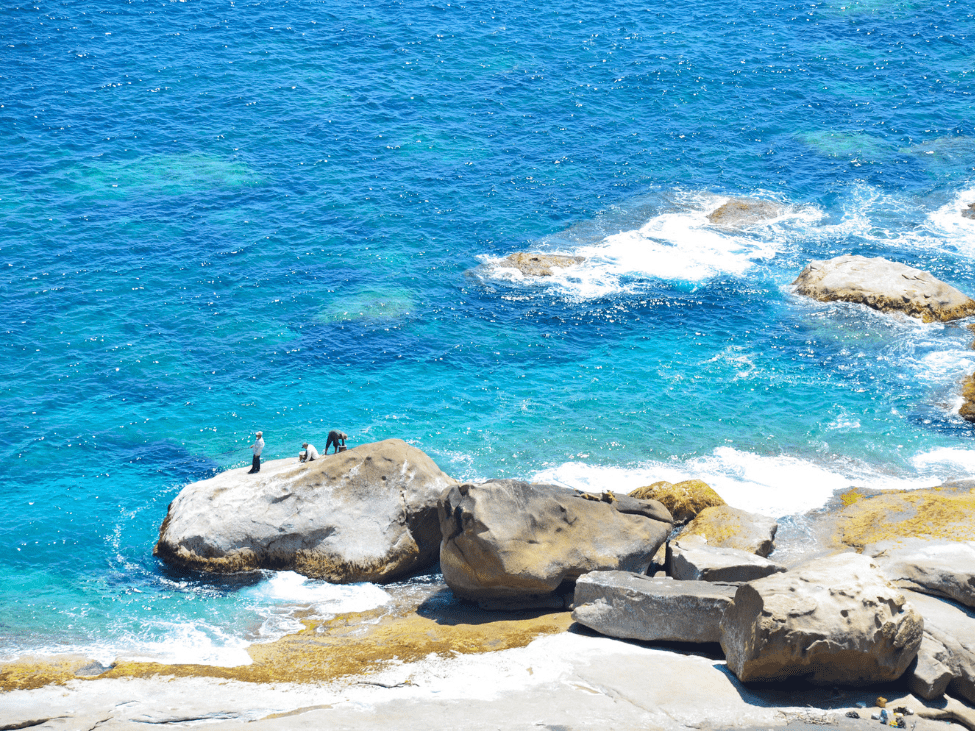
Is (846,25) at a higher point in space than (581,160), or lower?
higher

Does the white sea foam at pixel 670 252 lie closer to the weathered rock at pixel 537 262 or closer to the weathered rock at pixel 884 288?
the weathered rock at pixel 537 262

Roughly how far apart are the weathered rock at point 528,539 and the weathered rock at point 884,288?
25.4m

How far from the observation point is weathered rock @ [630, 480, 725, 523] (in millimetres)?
38562

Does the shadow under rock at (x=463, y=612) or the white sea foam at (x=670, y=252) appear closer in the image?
the shadow under rock at (x=463, y=612)

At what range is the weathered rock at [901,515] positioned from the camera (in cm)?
3591

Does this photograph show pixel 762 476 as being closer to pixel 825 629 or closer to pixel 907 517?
pixel 907 517

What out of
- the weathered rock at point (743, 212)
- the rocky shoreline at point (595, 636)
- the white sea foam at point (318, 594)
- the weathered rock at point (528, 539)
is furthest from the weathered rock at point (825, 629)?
the weathered rock at point (743, 212)

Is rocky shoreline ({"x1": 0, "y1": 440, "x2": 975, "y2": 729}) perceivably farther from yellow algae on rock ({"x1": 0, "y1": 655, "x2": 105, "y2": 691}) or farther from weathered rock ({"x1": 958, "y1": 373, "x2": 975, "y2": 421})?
weathered rock ({"x1": 958, "y1": 373, "x2": 975, "y2": 421})

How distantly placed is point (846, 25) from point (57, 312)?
225 ft

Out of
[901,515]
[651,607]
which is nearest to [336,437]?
[651,607]

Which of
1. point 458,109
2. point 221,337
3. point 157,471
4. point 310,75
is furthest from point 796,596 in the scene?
point 310,75

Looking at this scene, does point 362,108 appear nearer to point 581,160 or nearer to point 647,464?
point 581,160

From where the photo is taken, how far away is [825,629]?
26422 mm

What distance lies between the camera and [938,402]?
47281 mm
